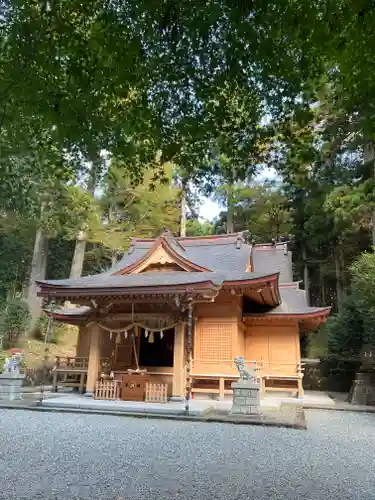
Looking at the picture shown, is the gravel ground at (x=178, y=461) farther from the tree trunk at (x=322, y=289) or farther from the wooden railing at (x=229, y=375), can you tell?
the tree trunk at (x=322, y=289)

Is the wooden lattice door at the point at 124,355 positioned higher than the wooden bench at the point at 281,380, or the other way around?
the wooden lattice door at the point at 124,355

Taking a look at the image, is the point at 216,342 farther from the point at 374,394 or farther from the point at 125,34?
the point at 125,34

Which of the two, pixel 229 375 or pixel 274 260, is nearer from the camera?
pixel 229 375

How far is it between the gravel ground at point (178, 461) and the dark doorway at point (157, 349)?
4.81 meters

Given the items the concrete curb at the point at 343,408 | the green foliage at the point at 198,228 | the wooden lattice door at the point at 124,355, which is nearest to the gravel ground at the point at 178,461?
the concrete curb at the point at 343,408

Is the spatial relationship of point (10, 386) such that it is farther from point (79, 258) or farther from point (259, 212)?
point (259, 212)

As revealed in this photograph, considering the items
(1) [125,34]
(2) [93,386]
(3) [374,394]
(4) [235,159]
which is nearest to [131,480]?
(4) [235,159]

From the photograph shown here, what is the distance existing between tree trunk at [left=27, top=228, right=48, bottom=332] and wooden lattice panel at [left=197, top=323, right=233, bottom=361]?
10.7 m

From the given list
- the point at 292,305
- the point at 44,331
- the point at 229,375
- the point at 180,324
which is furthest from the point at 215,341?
the point at 44,331

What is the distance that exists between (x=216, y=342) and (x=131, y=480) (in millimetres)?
7368

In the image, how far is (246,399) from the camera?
808 centimetres

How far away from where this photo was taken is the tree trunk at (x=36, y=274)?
19.4 metres

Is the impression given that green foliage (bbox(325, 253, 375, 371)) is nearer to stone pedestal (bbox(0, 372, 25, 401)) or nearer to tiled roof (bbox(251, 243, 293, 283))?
tiled roof (bbox(251, 243, 293, 283))

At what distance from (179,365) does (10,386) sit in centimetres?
441
